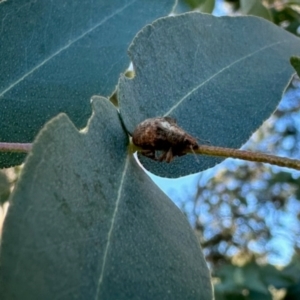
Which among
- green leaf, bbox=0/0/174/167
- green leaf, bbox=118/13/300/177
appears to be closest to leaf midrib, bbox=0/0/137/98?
green leaf, bbox=0/0/174/167

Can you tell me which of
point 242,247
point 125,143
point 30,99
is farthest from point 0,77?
point 242,247

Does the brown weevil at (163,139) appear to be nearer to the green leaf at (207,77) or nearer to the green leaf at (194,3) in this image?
the green leaf at (207,77)

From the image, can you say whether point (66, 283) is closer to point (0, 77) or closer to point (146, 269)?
point (146, 269)

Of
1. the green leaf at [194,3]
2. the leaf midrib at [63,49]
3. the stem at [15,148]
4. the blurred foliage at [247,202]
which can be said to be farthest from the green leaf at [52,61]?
the blurred foliage at [247,202]

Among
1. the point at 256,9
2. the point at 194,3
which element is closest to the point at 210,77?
the point at 194,3

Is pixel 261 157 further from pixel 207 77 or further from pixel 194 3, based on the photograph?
pixel 194 3

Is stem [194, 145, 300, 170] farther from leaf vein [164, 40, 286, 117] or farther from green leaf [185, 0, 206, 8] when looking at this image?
green leaf [185, 0, 206, 8]

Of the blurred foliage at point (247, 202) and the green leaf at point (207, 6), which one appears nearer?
the green leaf at point (207, 6)
